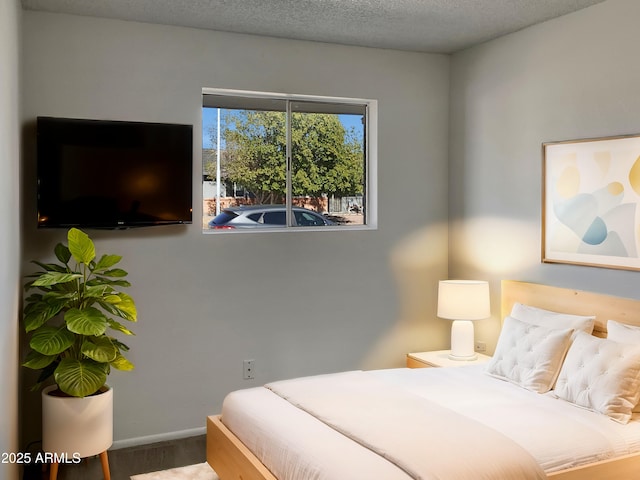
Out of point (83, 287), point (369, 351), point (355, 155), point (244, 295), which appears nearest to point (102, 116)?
point (83, 287)

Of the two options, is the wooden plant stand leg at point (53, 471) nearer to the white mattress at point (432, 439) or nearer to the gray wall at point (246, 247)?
Result: the gray wall at point (246, 247)

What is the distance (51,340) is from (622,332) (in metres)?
2.93

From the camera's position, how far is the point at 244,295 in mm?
4570

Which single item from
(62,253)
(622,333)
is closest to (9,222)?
(62,253)

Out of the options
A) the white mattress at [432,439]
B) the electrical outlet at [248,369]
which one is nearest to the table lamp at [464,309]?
the white mattress at [432,439]

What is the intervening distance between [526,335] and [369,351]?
1469mm

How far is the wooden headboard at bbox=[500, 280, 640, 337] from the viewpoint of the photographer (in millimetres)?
3655

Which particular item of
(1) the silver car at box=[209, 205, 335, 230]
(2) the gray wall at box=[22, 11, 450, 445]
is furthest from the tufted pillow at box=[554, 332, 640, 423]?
(1) the silver car at box=[209, 205, 335, 230]

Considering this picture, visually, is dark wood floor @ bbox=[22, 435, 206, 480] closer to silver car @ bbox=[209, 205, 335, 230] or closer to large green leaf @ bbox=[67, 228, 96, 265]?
large green leaf @ bbox=[67, 228, 96, 265]

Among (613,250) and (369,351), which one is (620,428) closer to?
(613,250)

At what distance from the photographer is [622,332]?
3.48 metres

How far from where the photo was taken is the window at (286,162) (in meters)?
4.60

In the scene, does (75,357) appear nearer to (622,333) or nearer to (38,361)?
(38,361)

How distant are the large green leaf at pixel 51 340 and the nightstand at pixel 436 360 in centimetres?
234
